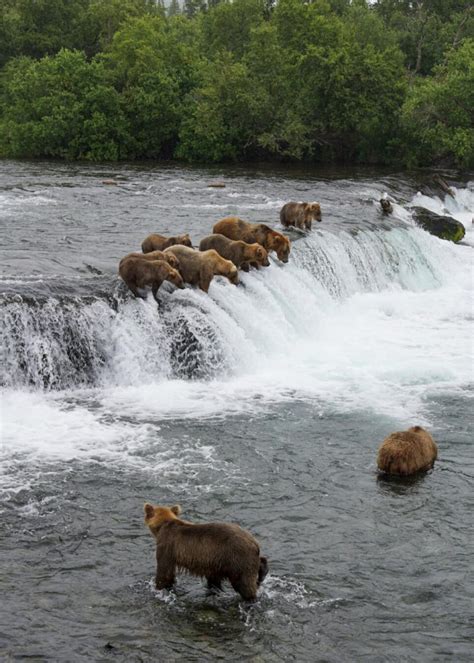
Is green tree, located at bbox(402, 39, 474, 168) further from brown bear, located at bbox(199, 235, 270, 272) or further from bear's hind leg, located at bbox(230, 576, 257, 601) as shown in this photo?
bear's hind leg, located at bbox(230, 576, 257, 601)

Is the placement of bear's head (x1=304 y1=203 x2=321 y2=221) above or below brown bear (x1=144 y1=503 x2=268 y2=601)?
above

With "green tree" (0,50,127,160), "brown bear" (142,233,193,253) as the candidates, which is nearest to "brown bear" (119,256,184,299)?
"brown bear" (142,233,193,253)

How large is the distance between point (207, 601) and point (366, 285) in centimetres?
1438

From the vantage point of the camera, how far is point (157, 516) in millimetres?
8656

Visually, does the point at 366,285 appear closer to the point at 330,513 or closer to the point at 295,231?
the point at 295,231

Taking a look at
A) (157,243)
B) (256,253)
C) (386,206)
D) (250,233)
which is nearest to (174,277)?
(157,243)

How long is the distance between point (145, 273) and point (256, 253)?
3.15 meters

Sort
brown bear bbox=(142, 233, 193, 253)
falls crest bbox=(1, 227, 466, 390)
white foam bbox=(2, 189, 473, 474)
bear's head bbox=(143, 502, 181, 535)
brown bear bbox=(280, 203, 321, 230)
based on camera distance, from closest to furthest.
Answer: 1. bear's head bbox=(143, 502, 181, 535)
2. white foam bbox=(2, 189, 473, 474)
3. falls crest bbox=(1, 227, 466, 390)
4. brown bear bbox=(142, 233, 193, 253)
5. brown bear bbox=(280, 203, 321, 230)

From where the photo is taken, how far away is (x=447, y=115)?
3747 centimetres

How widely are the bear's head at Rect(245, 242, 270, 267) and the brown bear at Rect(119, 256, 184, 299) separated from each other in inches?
102

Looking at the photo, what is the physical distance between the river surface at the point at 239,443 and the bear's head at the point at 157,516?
64 centimetres

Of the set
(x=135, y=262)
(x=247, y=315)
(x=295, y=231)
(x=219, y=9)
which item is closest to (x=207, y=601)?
(x=135, y=262)

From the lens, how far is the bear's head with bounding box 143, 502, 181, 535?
8.60 meters

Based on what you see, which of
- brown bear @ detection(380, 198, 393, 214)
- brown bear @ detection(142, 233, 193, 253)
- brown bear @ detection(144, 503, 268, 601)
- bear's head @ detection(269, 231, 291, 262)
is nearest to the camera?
brown bear @ detection(144, 503, 268, 601)
